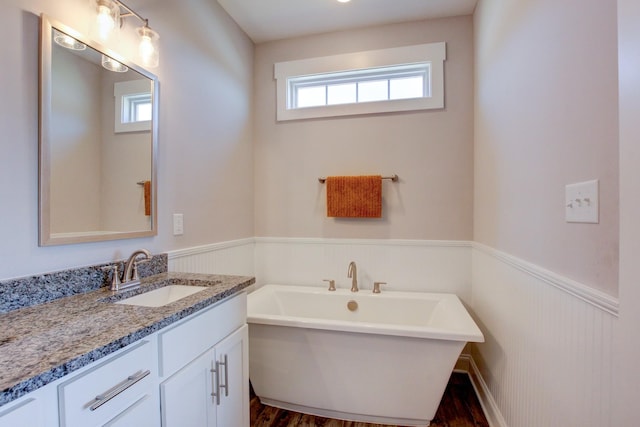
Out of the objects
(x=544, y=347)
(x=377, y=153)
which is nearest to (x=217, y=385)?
(x=544, y=347)

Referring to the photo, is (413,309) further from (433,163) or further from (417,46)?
(417,46)

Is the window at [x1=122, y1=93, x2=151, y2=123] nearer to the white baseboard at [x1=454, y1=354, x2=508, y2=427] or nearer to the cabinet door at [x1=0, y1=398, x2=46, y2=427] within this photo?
the cabinet door at [x1=0, y1=398, x2=46, y2=427]

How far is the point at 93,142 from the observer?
1236 mm

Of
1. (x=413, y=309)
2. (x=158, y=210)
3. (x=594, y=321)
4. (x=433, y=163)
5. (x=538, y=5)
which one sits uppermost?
(x=538, y=5)

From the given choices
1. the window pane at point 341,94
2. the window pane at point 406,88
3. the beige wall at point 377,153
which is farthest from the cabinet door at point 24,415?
the window pane at point 406,88

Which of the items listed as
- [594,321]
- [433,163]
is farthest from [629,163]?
[433,163]

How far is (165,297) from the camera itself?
1351 mm

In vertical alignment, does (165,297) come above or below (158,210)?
below

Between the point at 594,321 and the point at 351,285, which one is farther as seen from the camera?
the point at 351,285

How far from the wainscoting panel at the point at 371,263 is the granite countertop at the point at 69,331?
1282 millimetres

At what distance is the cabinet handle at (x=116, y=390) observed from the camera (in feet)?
2.28

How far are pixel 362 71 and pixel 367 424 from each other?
8.06 feet

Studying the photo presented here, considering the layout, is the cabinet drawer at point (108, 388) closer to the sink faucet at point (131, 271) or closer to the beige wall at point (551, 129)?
the sink faucet at point (131, 271)

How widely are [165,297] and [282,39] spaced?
2.21 meters
